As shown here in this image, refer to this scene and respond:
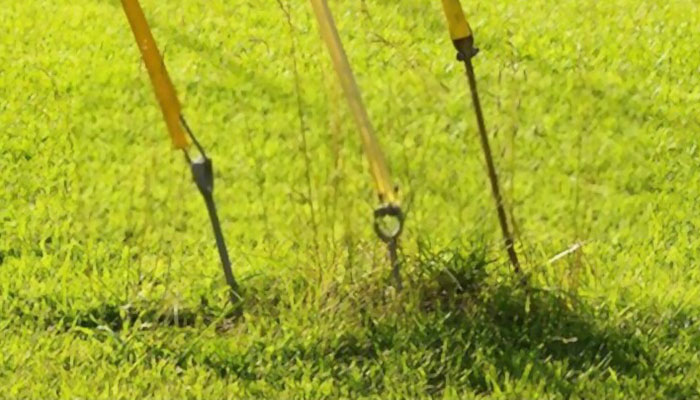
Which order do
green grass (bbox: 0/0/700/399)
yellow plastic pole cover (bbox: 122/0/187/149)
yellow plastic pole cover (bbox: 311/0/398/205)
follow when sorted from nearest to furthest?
1. yellow plastic pole cover (bbox: 311/0/398/205)
2. yellow plastic pole cover (bbox: 122/0/187/149)
3. green grass (bbox: 0/0/700/399)

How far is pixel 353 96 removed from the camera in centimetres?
302

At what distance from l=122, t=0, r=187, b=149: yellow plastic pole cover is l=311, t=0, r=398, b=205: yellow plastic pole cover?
1.35ft

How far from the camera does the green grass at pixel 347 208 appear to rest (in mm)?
3262

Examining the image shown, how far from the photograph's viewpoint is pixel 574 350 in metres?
3.26

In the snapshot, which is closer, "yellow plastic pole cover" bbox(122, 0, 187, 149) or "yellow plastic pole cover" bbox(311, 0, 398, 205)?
"yellow plastic pole cover" bbox(311, 0, 398, 205)

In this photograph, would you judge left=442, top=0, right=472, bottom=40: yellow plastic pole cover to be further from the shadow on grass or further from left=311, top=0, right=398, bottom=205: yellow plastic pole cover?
the shadow on grass

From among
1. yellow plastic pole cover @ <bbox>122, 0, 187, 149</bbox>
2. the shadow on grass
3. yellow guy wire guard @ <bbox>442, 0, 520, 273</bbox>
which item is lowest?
the shadow on grass

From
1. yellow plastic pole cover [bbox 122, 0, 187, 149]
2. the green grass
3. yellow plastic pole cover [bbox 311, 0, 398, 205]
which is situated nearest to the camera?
yellow plastic pole cover [bbox 311, 0, 398, 205]

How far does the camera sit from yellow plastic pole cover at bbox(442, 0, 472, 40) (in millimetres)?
3160

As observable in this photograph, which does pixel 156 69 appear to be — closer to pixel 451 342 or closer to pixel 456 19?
pixel 456 19

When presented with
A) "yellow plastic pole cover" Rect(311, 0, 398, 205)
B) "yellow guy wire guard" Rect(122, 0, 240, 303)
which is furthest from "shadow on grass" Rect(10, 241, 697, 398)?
"yellow plastic pole cover" Rect(311, 0, 398, 205)

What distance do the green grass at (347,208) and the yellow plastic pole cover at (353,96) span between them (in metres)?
0.40

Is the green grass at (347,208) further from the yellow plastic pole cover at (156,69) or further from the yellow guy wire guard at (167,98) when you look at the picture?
the yellow plastic pole cover at (156,69)

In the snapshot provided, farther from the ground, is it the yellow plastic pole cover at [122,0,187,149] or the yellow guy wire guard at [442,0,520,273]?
the yellow plastic pole cover at [122,0,187,149]
